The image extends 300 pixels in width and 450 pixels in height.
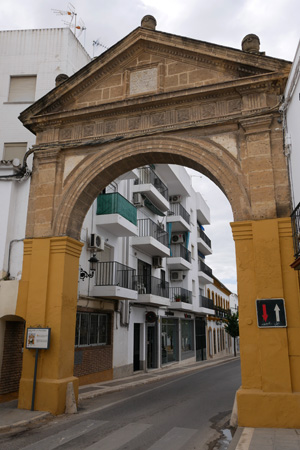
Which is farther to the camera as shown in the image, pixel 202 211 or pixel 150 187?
pixel 202 211

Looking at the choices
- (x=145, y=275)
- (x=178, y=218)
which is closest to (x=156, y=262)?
(x=145, y=275)

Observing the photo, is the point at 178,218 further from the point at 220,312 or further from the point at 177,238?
the point at 220,312

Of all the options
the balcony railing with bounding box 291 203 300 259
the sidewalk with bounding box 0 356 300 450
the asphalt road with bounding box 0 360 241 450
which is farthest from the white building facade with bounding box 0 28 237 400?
the balcony railing with bounding box 291 203 300 259

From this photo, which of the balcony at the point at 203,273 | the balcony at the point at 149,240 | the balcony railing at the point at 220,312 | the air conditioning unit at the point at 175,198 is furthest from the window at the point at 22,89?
the balcony railing at the point at 220,312

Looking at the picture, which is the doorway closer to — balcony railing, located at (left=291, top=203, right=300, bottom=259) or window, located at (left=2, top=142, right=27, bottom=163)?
window, located at (left=2, top=142, right=27, bottom=163)

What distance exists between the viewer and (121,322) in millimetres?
15188

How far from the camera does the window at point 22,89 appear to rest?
44.1 ft

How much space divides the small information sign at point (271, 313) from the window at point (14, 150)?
9125mm

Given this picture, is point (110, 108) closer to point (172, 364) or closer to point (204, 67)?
point (204, 67)

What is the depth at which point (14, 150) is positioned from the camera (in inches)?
506

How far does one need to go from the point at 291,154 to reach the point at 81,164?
4.77 meters

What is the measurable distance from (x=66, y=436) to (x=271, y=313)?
13.4ft

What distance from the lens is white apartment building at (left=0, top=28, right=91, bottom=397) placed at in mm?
9641

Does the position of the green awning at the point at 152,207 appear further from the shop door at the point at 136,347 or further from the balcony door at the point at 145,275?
the shop door at the point at 136,347
